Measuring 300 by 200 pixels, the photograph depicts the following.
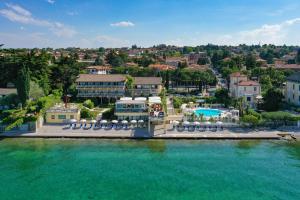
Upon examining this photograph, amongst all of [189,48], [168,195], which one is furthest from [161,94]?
[189,48]

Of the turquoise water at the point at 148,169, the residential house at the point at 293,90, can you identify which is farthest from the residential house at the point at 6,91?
the residential house at the point at 293,90

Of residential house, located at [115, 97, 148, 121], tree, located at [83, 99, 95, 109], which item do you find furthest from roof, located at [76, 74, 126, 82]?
residential house, located at [115, 97, 148, 121]

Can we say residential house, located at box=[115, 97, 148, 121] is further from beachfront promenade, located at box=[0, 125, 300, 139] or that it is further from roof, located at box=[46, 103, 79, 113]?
roof, located at box=[46, 103, 79, 113]

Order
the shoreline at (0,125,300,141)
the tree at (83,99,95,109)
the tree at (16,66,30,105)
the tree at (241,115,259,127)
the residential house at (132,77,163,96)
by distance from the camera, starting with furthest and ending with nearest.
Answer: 1. the residential house at (132,77,163,96)
2. the tree at (83,99,95,109)
3. the tree at (16,66,30,105)
4. the tree at (241,115,259,127)
5. the shoreline at (0,125,300,141)

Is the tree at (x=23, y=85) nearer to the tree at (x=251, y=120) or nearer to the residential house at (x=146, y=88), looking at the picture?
the residential house at (x=146, y=88)

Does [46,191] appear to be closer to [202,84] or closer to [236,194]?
[236,194]
